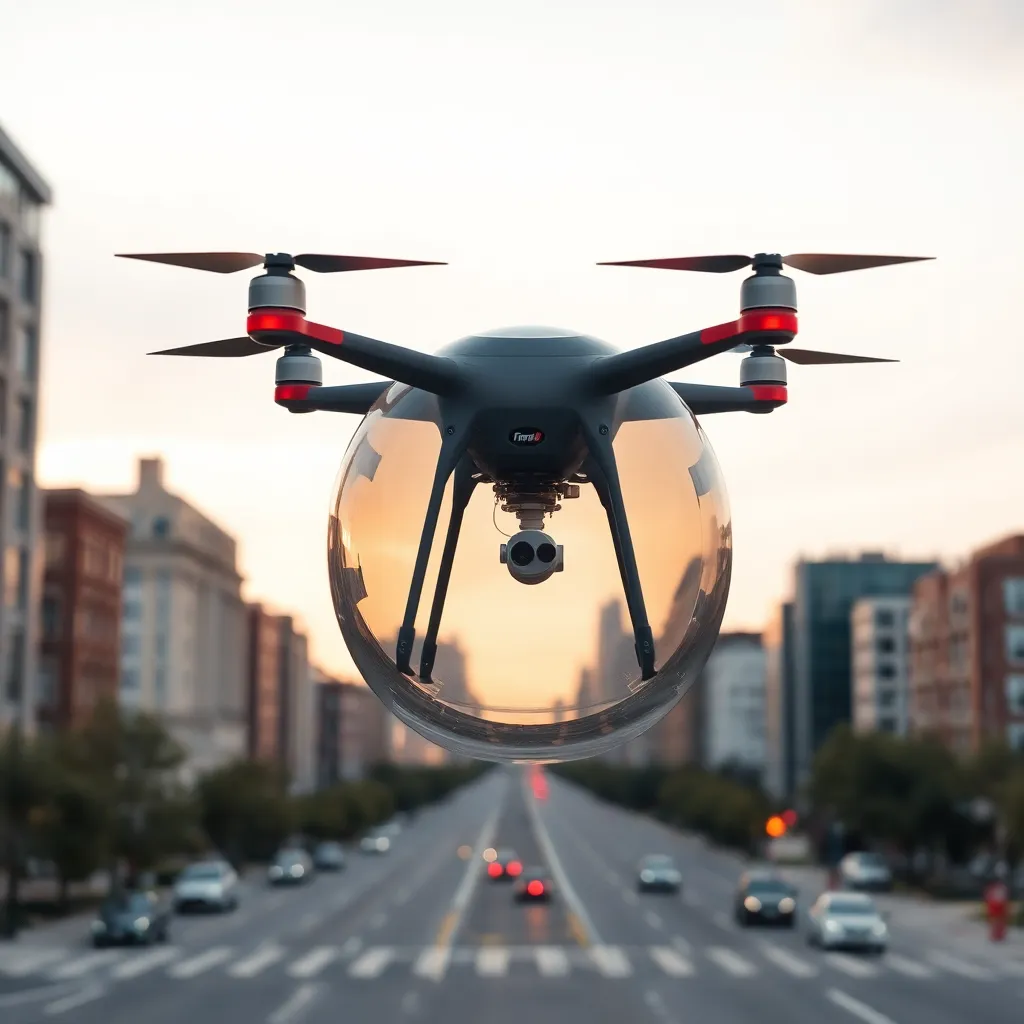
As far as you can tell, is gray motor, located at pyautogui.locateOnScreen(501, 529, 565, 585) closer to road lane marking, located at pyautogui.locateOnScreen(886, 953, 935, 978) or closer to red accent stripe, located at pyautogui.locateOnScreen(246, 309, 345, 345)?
red accent stripe, located at pyautogui.locateOnScreen(246, 309, 345, 345)

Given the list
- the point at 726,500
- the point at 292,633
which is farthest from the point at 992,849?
the point at 292,633

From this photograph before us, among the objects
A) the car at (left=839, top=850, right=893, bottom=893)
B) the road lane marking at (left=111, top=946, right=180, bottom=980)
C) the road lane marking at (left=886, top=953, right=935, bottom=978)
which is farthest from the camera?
the car at (left=839, top=850, right=893, bottom=893)

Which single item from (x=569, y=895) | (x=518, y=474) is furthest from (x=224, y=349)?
(x=569, y=895)

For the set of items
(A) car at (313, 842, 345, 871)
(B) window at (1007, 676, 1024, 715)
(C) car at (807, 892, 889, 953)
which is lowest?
(A) car at (313, 842, 345, 871)

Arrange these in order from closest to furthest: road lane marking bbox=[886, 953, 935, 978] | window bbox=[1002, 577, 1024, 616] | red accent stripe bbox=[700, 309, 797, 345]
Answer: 1. red accent stripe bbox=[700, 309, 797, 345]
2. road lane marking bbox=[886, 953, 935, 978]
3. window bbox=[1002, 577, 1024, 616]

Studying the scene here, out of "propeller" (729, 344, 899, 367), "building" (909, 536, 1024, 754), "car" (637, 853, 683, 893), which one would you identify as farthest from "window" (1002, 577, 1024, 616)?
"propeller" (729, 344, 899, 367)

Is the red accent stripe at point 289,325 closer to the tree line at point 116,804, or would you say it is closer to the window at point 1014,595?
the tree line at point 116,804

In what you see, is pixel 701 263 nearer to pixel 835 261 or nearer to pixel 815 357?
pixel 835 261

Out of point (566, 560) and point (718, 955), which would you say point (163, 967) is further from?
point (566, 560)
